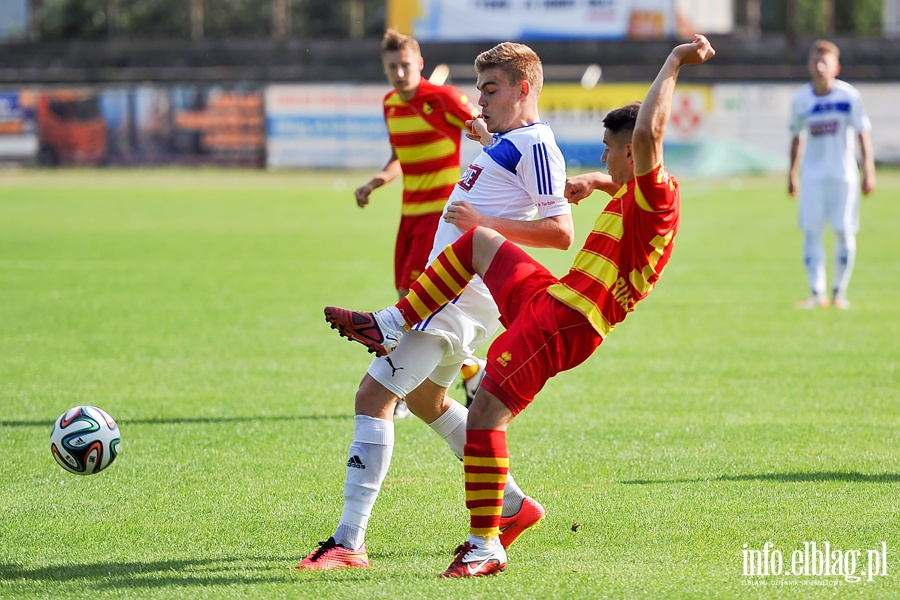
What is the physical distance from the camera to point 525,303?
4500mm

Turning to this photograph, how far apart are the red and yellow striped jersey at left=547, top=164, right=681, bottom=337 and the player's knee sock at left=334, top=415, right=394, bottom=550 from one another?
3.03 feet

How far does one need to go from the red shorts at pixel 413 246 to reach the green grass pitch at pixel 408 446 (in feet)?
3.29

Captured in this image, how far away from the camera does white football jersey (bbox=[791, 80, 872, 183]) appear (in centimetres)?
1226

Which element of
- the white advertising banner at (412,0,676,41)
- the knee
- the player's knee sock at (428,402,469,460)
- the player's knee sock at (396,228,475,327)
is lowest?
the player's knee sock at (428,402,469,460)

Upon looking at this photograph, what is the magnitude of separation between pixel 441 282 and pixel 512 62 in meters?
0.94

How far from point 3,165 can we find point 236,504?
105 feet

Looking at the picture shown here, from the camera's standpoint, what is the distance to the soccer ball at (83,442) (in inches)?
206

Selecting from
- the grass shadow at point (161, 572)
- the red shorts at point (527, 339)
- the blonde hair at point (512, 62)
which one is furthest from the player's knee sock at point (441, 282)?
the grass shadow at point (161, 572)

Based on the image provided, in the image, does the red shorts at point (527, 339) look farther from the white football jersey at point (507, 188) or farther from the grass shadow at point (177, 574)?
the grass shadow at point (177, 574)

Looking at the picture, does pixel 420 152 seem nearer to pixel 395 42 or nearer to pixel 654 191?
pixel 395 42

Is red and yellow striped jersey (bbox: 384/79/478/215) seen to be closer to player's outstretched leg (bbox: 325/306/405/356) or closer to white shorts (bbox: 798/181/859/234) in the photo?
player's outstretched leg (bbox: 325/306/405/356)

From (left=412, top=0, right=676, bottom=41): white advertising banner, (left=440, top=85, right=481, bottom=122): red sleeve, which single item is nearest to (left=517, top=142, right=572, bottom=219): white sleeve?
(left=440, top=85, right=481, bottom=122): red sleeve

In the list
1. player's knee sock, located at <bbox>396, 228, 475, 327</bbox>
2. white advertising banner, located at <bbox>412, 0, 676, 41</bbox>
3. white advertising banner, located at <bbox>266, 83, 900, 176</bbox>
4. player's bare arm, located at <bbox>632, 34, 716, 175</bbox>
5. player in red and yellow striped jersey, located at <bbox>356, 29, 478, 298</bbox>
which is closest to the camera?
player's bare arm, located at <bbox>632, 34, 716, 175</bbox>

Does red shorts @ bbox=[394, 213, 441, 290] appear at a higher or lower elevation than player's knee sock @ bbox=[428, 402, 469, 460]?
higher
